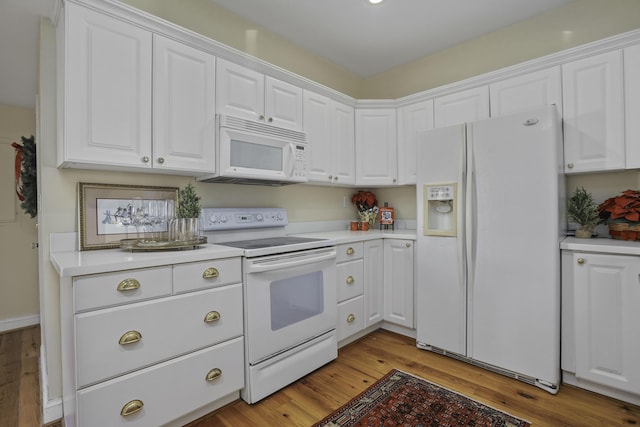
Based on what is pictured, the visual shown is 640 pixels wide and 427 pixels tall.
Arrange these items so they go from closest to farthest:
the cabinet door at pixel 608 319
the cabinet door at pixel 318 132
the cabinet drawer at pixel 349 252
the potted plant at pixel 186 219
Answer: the cabinet door at pixel 608 319 < the potted plant at pixel 186 219 < the cabinet drawer at pixel 349 252 < the cabinet door at pixel 318 132

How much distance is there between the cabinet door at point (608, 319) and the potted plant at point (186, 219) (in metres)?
2.48

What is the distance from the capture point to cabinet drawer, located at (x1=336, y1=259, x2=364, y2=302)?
2.56 m

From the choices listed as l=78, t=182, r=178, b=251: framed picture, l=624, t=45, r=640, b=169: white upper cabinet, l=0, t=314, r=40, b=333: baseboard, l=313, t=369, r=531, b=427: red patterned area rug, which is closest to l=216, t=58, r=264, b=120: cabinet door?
l=78, t=182, r=178, b=251: framed picture

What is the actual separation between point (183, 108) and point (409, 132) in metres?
2.14

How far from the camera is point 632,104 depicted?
207 centimetres

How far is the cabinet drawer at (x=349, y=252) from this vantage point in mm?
2557

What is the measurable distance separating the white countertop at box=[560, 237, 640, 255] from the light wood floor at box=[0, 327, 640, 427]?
0.92m

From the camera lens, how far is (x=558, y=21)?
2.59 metres

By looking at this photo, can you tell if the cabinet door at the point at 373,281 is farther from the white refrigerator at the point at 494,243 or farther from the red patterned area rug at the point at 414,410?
the red patterned area rug at the point at 414,410

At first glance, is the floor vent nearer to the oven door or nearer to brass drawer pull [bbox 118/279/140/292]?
the oven door

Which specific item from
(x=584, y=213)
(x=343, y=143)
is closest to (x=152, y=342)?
(x=343, y=143)

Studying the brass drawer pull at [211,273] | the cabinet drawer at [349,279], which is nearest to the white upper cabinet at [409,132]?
the cabinet drawer at [349,279]

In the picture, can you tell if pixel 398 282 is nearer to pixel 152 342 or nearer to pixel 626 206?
pixel 626 206

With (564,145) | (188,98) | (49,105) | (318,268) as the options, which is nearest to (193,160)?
(188,98)
